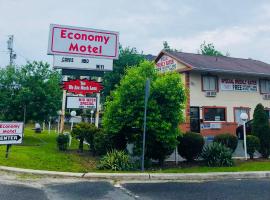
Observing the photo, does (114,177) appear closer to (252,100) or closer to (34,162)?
(34,162)

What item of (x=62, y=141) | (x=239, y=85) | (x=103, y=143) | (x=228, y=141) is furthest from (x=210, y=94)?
(x=103, y=143)

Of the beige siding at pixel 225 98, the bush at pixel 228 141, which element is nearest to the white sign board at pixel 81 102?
the bush at pixel 228 141

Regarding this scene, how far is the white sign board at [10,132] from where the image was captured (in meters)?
11.0

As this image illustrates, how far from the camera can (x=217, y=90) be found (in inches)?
1048

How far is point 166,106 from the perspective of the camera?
11.4m

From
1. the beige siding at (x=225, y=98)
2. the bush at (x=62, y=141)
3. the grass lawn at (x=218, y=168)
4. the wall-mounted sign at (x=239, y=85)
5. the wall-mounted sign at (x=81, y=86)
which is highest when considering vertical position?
the wall-mounted sign at (x=239, y=85)

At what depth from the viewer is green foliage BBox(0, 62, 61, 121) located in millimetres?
19844

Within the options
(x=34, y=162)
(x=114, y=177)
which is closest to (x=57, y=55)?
(x=34, y=162)

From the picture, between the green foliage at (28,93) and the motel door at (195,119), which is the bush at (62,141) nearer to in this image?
the green foliage at (28,93)

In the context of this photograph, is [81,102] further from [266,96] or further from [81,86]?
[266,96]

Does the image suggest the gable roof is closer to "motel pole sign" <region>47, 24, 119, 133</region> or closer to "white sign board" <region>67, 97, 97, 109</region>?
"motel pole sign" <region>47, 24, 119, 133</region>

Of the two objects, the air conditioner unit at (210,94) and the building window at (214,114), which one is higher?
the air conditioner unit at (210,94)

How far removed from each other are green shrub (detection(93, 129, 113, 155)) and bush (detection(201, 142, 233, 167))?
3612mm

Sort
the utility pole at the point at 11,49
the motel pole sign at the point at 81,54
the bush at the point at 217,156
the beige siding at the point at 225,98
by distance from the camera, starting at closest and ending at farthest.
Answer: the bush at the point at 217,156
the motel pole sign at the point at 81,54
the beige siding at the point at 225,98
the utility pole at the point at 11,49
